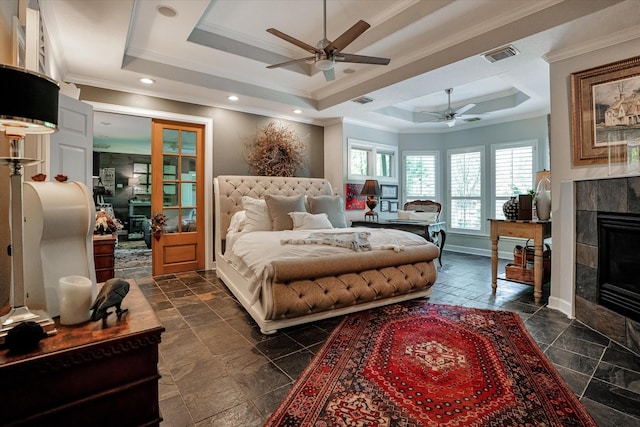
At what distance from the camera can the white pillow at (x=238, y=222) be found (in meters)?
4.20

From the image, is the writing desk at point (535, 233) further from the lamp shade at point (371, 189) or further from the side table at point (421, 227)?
the lamp shade at point (371, 189)

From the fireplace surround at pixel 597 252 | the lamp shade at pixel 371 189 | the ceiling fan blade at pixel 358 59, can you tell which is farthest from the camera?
the lamp shade at pixel 371 189

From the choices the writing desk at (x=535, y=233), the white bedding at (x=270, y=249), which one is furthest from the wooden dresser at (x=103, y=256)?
the writing desk at (x=535, y=233)

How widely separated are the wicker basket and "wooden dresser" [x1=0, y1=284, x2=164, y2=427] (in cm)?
400

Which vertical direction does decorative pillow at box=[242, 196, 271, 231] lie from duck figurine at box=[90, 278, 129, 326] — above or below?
above

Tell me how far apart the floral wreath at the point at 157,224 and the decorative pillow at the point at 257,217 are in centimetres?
130

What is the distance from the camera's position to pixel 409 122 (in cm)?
634

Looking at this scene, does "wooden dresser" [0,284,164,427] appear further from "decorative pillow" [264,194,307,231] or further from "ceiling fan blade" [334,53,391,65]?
"decorative pillow" [264,194,307,231]

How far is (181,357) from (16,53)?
6.85 ft

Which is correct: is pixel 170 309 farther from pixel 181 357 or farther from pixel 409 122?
pixel 409 122

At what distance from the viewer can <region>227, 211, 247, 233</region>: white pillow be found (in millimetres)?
4199

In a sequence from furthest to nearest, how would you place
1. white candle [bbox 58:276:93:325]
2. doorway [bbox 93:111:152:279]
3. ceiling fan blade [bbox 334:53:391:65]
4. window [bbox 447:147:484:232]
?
doorway [bbox 93:111:152:279] < window [bbox 447:147:484:232] < ceiling fan blade [bbox 334:53:391:65] < white candle [bbox 58:276:93:325]

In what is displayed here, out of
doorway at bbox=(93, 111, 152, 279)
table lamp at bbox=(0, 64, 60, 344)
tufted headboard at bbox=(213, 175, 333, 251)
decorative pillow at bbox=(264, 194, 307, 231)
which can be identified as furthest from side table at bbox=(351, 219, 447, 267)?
doorway at bbox=(93, 111, 152, 279)

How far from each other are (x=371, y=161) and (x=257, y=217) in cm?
315
